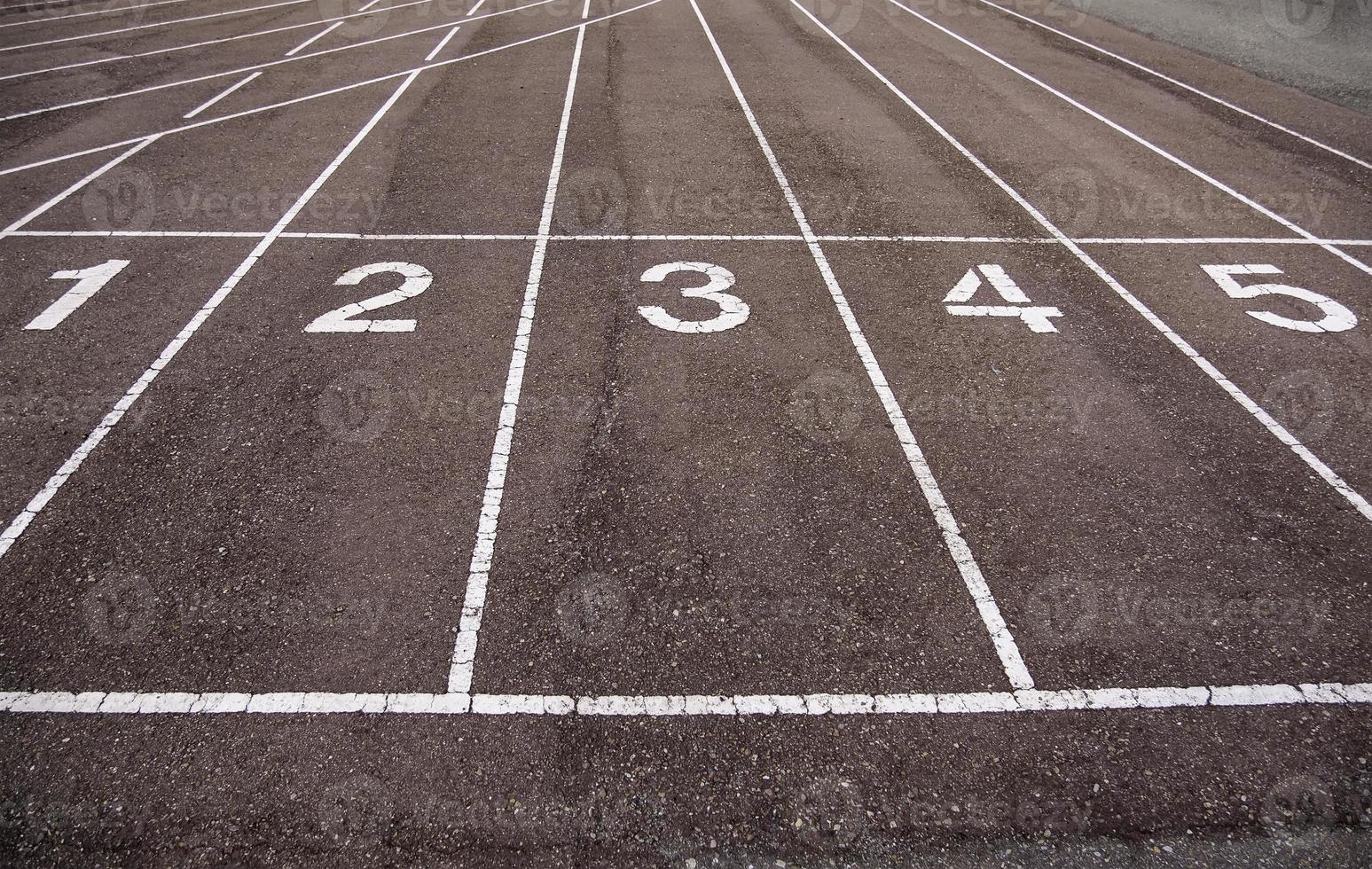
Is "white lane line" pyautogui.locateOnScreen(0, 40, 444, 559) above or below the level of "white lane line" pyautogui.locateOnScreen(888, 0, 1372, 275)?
below

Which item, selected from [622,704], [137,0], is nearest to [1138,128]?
[622,704]

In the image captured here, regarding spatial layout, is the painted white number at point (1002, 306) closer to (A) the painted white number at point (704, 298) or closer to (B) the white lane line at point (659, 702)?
(A) the painted white number at point (704, 298)

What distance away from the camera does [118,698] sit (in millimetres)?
4105

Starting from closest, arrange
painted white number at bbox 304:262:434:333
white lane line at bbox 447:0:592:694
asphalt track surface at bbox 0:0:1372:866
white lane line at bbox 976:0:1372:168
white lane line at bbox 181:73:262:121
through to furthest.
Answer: asphalt track surface at bbox 0:0:1372:866 < white lane line at bbox 447:0:592:694 < painted white number at bbox 304:262:434:333 < white lane line at bbox 976:0:1372:168 < white lane line at bbox 181:73:262:121

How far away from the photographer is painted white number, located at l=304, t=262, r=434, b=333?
23.5ft

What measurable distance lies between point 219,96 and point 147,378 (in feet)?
31.3

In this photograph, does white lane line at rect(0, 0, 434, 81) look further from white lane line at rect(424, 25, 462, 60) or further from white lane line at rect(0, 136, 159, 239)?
white lane line at rect(0, 136, 159, 239)

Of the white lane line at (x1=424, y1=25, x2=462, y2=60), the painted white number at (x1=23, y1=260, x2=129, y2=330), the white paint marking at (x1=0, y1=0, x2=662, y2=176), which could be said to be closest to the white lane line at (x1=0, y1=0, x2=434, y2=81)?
the white paint marking at (x1=0, y1=0, x2=662, y2=176)

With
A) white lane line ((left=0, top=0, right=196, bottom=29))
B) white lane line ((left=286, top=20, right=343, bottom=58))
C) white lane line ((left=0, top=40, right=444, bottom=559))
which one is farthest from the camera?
white lane line ((left=0, top=0, right=196, bottom=29))

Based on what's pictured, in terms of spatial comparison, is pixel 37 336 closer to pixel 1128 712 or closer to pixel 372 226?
pixel 372 226

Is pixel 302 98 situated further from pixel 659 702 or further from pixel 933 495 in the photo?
pixel 659 702

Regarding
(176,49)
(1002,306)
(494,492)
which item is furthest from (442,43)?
(494,492)

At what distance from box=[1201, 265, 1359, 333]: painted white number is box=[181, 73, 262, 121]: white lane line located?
47.7 ft

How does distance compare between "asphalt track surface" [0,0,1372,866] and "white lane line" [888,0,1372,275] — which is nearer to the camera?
"asphalt track surface" [0,0,1372,866]
